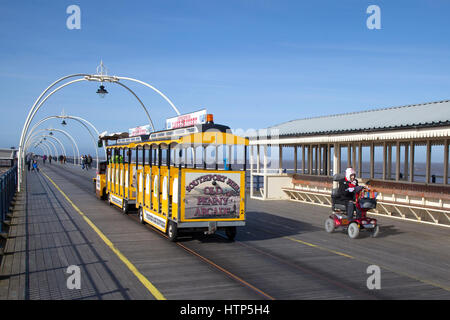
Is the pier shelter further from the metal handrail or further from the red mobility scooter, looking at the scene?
the metal handrail

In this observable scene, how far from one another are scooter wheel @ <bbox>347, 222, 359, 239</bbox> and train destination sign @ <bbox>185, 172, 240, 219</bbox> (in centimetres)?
363

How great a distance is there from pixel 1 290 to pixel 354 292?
6097 mm

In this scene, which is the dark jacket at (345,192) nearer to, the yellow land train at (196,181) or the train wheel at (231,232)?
the yellow land train at (196,181)

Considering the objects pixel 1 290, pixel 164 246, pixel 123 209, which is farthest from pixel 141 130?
pixel 1 290

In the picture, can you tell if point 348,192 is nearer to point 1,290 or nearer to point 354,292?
point 354,292

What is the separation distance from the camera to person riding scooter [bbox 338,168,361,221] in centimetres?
1327

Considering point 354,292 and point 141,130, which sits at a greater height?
point 141,130

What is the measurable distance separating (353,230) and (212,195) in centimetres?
454

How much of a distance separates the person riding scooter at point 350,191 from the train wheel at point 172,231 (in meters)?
5.34

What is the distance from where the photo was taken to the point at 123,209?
1823 centimetres

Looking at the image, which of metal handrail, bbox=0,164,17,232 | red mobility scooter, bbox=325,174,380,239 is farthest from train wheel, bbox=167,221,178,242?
red mobility scooter, bbox=325,174,380,239

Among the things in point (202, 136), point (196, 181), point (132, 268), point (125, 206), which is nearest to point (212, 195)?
point (196, 181)

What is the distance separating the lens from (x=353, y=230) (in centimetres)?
1313
